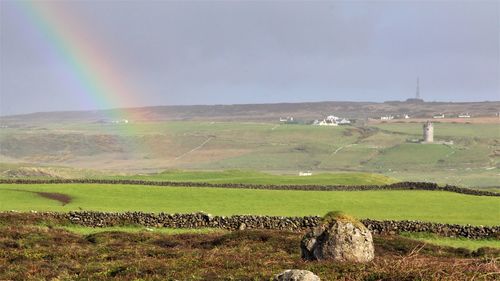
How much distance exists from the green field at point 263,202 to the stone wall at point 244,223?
470cm

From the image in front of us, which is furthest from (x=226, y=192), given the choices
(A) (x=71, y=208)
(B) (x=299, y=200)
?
(A) (x=71, y=208)

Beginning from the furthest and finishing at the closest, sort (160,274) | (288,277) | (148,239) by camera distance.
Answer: (148,239) < (160,274) < (288,277)

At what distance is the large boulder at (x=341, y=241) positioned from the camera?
22.2 metres

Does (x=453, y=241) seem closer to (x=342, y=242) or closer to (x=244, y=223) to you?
(x=244, y=223)

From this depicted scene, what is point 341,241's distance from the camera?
22297 mm

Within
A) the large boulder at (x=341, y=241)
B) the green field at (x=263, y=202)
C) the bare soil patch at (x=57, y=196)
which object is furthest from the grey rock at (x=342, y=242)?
the bare soil patch at (x=57, y=196)

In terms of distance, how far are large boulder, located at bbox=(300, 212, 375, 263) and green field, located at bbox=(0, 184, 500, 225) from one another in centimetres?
2425

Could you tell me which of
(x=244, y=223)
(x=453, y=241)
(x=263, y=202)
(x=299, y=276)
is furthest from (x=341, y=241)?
(x=263, y=202)

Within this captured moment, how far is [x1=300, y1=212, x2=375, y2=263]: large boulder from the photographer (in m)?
22.2

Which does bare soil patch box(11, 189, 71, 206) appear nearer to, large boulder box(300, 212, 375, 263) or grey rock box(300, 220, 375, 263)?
large boulder box(300, 212, 375, 263)

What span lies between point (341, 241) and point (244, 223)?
20.6m

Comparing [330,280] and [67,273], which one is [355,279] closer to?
[330,280]

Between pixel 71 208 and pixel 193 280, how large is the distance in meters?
34.2

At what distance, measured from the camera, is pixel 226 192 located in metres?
61.3
